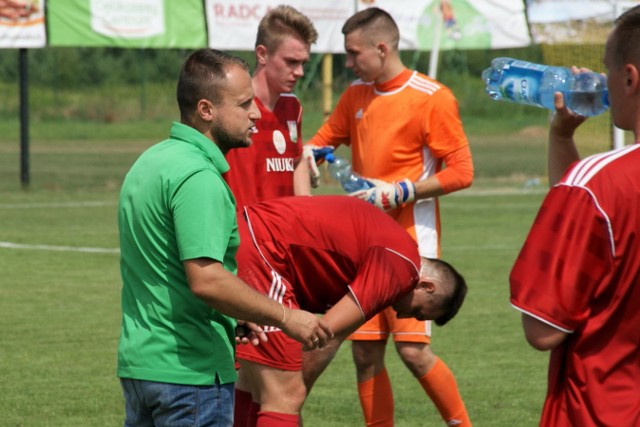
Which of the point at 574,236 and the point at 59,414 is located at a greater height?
the point at 574,236

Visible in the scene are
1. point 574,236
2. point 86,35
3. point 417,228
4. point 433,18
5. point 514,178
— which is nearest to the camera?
point 574,236

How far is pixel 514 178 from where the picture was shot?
21.2 meters

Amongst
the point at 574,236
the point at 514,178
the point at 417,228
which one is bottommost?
the point at 514,178

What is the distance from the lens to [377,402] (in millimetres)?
6199

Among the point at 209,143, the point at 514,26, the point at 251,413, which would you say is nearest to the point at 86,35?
the point at 514,26

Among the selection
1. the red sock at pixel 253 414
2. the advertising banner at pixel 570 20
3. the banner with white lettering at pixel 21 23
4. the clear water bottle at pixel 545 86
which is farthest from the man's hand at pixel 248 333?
A: the advertising banner at pixel 570 20

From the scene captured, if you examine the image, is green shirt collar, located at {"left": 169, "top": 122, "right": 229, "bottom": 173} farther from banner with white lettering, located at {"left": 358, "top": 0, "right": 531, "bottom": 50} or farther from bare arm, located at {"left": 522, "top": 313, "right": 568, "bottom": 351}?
banner with white lettering, located at {"left": 358, "top": 0, "right": 531, "bottom": 50}

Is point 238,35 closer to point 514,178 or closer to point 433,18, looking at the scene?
point 433,18

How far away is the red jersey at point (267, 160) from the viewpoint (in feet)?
19.2

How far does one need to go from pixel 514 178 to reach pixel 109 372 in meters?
14.4

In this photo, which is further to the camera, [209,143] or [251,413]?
[251,413]

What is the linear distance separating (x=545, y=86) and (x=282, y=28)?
7.26 ft

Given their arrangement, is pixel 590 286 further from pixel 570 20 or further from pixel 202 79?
pixel 570 20

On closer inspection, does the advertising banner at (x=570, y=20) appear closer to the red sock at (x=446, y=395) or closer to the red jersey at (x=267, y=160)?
the red sock at (x=446, y=395)
